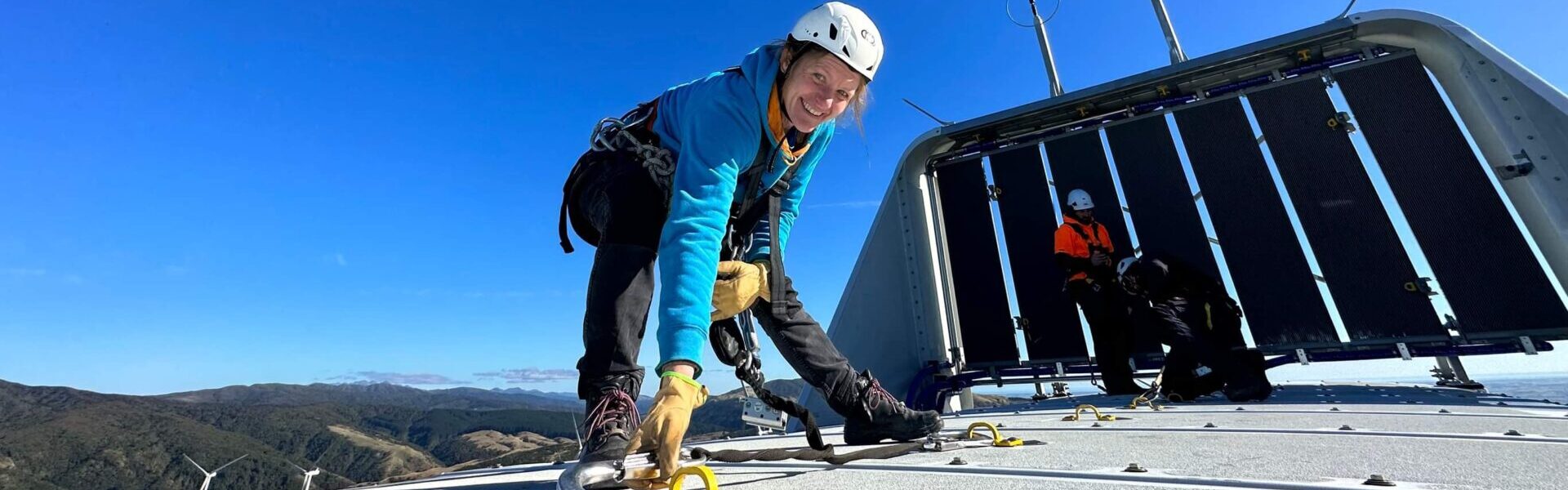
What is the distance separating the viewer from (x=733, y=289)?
185 cm

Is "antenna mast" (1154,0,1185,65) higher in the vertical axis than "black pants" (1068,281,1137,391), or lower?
higher

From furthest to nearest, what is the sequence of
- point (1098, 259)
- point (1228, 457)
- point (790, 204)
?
point (1098, 259) → point (790, 204) → point (1228, 457)

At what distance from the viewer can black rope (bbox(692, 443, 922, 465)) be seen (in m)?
1.64

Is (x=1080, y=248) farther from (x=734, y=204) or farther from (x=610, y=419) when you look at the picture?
(x=610, y=419)

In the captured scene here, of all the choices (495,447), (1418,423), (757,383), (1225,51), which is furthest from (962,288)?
(495,447)

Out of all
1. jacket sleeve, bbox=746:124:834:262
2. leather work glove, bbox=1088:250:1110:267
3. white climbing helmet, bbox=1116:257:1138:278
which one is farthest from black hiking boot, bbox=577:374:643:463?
leather work glove, bbox=1088:250:1110:267

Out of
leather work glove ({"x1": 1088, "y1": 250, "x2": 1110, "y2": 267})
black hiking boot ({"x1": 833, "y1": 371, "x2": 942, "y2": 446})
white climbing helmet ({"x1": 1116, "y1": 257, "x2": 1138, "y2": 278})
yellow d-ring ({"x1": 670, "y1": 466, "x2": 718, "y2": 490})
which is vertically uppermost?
leather work glove ({"x1": 1088, "y1": 250, "x2": 1110, "y2": 267})

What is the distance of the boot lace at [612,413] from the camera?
5.26 ft

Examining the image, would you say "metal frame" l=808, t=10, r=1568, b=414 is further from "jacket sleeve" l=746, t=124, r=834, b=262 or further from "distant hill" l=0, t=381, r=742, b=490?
"distant hill" l=0, t=381, r=742, b=490

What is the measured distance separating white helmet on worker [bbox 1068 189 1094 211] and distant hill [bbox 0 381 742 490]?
96.5 m

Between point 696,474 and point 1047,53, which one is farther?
point 1047,53

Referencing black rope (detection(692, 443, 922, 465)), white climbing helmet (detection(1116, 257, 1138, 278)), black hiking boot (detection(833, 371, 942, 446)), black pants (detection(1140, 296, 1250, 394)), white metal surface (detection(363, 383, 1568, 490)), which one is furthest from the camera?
white climbing helmet (detection(1116, 257, 1138, 278))

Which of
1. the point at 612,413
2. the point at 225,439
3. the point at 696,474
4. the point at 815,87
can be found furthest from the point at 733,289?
the point at 225,439

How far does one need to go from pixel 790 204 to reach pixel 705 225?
0.96 metres
